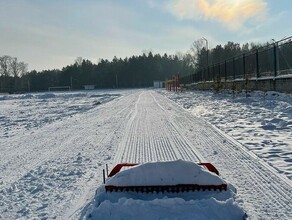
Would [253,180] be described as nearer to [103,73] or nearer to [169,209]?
[169,209]

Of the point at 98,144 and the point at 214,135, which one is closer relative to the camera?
the point at 98,144

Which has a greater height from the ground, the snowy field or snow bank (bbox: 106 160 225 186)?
snow bank (bbox: 106 160 225 186)

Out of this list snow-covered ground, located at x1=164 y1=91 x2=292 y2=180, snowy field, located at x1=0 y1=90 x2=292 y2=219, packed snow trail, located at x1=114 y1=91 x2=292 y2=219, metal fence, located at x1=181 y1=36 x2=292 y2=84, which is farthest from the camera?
metal fence, located at x1=181 y1=36 x2=292 y2=84

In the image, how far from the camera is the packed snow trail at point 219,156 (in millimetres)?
4170

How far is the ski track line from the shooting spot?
13.0 ft

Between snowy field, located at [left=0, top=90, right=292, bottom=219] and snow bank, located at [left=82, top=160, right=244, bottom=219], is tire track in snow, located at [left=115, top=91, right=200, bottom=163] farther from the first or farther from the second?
snow bank, located at [left=82, top=160, right=244, bottom=219]

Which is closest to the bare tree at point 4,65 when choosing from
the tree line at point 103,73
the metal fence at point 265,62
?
the tree line at point 103,73

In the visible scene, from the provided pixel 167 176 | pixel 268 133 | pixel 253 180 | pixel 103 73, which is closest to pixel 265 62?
pixel 268 133

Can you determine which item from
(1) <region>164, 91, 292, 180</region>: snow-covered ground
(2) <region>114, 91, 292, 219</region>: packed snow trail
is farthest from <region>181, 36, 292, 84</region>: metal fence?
(2) <region>114, 91, 292, 219</region>: packed snow trail

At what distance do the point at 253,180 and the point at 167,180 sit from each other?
5.64ft

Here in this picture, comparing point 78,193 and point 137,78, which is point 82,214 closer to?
point 78,193

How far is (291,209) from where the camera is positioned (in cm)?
392

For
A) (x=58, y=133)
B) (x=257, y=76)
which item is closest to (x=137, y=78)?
(x=257, y=76)

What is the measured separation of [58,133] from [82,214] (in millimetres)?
7244
